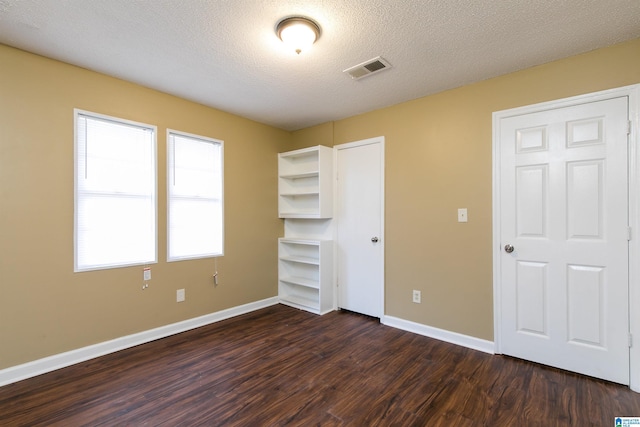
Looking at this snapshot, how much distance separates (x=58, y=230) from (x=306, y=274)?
2.80 metres

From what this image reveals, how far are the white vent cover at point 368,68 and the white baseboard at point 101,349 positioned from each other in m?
3.02

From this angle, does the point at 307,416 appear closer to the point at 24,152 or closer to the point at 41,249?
the point at 41,249

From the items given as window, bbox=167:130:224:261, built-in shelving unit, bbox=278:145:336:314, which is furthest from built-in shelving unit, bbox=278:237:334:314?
window, bbox=167:130:224:261

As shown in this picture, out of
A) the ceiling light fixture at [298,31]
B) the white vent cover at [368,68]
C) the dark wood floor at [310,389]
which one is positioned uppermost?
the white vent cover at [368,68]

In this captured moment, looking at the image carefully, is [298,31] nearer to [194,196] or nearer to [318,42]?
[318,42]

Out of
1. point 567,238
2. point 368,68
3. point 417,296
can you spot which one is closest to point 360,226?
point 417,296

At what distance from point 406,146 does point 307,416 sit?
2.71 meters

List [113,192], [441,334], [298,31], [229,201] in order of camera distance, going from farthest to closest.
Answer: [229,201], [441,334], [113,192], [298,31]

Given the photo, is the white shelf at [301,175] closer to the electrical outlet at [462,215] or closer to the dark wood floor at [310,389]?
the electrical outlet at [462,215]

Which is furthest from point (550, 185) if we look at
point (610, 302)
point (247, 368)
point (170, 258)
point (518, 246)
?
point (170, 258)

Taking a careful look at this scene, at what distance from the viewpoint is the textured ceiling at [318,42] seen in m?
1.77

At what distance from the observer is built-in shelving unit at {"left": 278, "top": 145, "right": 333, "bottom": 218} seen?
379 cm

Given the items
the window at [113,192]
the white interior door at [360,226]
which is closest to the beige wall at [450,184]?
the white interior door at [360,226]

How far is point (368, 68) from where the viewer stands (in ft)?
8.16
